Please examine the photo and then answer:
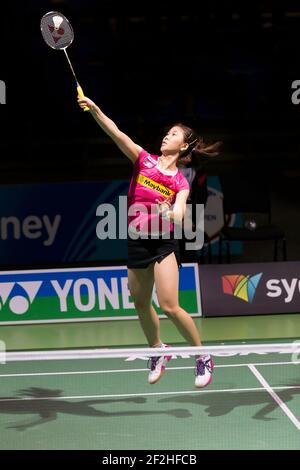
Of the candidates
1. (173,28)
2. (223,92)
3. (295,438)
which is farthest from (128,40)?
(295,438)

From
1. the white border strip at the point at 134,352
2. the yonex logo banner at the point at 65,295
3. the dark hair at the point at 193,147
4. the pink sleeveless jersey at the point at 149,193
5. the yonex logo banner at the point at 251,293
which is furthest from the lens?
the yonex logo banner at the point at 251,293

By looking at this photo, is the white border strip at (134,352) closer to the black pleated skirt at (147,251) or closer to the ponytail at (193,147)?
the black pleated skirt at (147,251)

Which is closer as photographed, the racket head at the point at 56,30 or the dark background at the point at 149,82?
the racket head at the point at 56,30

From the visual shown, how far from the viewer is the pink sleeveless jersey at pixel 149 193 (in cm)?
695

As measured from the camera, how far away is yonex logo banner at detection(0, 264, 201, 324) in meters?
9.66

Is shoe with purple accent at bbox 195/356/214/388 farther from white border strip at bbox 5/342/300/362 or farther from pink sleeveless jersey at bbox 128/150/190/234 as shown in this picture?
pink sleeveless jersey at bbox 128/150/190/234

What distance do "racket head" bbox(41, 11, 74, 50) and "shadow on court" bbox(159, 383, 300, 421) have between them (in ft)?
8.75

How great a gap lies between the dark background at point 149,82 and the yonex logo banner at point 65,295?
6375mm

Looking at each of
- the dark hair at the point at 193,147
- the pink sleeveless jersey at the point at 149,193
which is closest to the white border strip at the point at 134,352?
the pink sleeveless jersey at the point at 149,193

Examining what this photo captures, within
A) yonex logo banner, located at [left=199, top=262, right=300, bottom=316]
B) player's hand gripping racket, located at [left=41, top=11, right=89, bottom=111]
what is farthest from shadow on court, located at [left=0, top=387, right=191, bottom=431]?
yonex logo banner, located at [left=199, top=262, right=300, bottom=316]

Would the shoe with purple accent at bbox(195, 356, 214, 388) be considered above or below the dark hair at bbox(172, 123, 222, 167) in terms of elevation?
below

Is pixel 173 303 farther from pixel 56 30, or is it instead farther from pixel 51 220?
pixel 51 220

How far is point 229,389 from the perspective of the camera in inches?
293

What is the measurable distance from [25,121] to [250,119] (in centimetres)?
402
